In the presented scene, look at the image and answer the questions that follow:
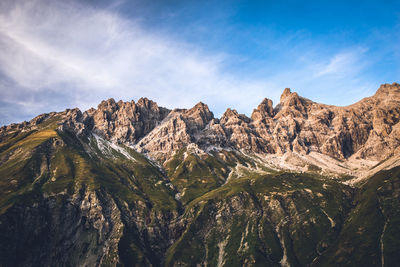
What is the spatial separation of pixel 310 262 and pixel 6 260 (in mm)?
222493

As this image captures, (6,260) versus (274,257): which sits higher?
(6,260)

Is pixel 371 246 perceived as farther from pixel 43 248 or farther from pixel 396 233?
pixel 43 248

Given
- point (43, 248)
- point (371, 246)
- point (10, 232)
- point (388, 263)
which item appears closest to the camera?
point (388, 263)

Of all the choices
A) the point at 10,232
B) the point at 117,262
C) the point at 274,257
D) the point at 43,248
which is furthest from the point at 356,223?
the point at 10,232

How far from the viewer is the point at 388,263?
151m

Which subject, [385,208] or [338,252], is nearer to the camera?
[338,252]

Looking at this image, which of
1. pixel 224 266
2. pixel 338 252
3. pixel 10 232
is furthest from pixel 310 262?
pixel 10 232

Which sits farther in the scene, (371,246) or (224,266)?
(224,266)

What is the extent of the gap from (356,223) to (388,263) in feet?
167

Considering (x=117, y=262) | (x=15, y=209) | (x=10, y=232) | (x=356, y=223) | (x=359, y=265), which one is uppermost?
(x=15, y=209)

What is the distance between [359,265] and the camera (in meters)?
160

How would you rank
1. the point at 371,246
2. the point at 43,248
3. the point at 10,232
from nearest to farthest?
1. the point at 371,246
2. the point at 10,232
3. the point at 43,248

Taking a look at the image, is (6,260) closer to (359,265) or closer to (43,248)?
(43,248)

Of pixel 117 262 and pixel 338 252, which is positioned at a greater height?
pixel 117 262
